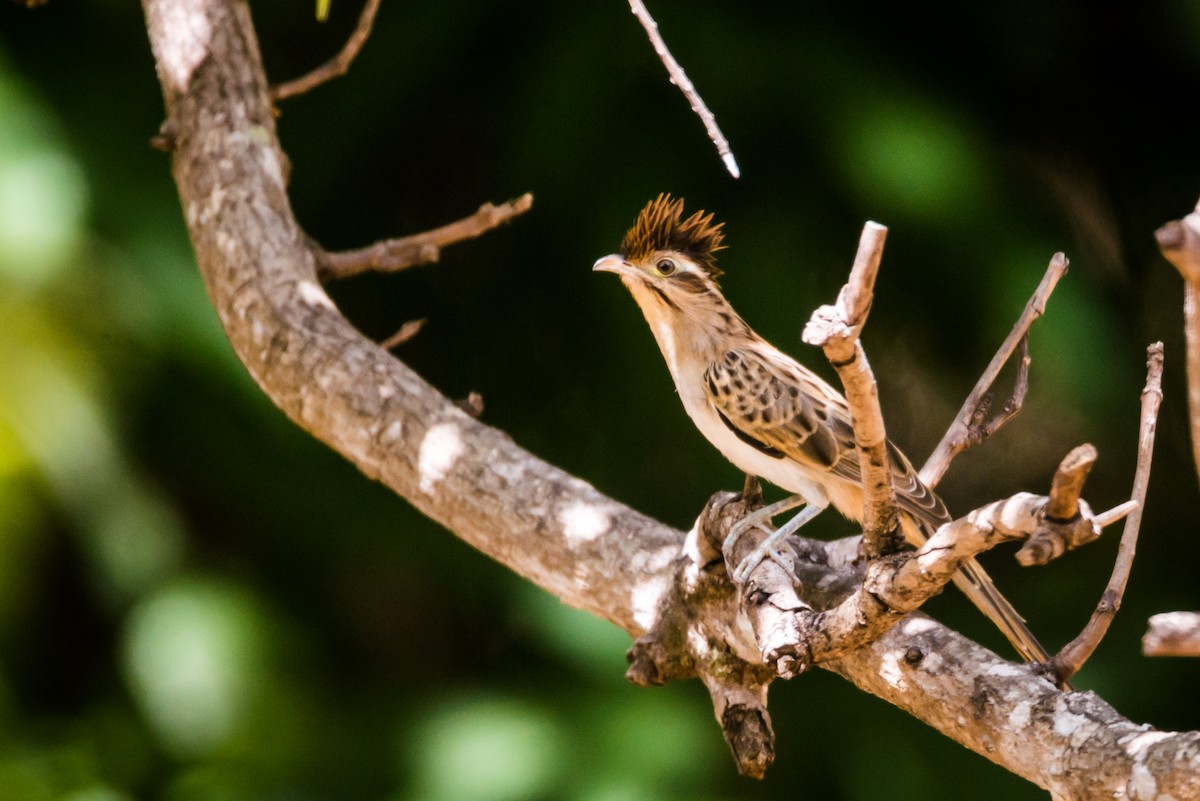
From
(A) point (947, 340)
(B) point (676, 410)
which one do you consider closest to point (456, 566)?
(B) point (676, 410)

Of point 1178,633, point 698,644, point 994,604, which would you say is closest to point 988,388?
point 994,604


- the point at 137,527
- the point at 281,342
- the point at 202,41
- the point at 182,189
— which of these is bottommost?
the point at 137,527

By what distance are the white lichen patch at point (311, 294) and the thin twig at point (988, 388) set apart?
165 cm

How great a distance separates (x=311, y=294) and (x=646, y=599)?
1271mm

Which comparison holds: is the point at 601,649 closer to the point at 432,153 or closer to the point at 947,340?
the point at 947,340

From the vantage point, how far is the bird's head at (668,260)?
3.09 metres

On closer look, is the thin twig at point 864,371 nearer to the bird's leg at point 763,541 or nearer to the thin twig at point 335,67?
the bird's leg at point 763,541

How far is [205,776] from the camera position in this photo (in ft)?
14.0

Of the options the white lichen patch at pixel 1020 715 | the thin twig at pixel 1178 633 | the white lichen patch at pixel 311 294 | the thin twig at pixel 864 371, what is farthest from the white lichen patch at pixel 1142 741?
the white lichen patch at pixel 311 294

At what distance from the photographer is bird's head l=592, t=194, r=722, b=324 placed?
10.1 ft

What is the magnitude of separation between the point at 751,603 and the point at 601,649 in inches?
90.0

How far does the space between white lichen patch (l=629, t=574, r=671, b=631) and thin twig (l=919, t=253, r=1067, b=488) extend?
0.60 metres

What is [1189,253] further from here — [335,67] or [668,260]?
[335,67]

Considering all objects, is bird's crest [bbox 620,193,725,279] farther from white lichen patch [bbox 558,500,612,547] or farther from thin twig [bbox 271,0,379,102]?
thin twig [bbox 271,0,379,102]
